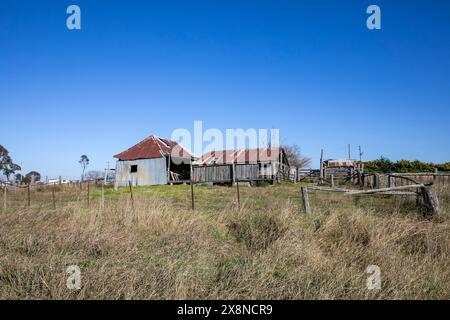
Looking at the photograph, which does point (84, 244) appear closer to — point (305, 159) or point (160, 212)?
point (160, 212)

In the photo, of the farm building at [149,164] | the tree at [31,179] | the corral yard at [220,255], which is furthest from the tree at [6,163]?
the corral yard at [220,255]

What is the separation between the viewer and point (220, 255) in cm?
451

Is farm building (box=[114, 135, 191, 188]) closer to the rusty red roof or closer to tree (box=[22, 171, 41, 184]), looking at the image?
the rusty red roof

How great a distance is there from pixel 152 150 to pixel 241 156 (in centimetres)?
819

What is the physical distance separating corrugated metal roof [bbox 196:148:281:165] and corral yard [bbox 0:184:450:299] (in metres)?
21.5

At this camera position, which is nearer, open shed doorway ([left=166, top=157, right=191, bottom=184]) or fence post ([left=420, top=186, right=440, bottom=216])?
fence post ([left=420, top=186, right=440, bottom=216])

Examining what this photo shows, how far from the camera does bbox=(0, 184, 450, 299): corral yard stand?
332 cm

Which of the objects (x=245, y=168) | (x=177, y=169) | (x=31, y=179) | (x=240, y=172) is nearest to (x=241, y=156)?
(x=245, y=168)

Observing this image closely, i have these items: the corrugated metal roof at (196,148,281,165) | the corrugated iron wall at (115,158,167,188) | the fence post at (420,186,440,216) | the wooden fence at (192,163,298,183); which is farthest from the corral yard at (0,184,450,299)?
the corrugated metal roof at (196,148,281,165)

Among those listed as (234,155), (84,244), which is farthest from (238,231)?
(234,155)

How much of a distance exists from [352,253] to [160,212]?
361cm
